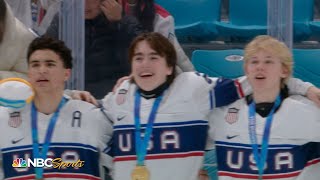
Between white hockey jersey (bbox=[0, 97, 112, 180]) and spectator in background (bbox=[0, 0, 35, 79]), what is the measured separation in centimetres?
29

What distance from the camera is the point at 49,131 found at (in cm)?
306

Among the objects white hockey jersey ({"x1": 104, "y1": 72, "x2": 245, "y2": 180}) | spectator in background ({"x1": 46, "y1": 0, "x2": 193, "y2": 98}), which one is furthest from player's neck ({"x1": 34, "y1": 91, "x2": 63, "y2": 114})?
spectator in background ({"x1": 46, "y1": 0, "x2": 193, "y2": 98})

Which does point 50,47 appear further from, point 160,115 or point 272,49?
point 272,49

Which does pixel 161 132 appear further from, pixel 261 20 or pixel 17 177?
pixel 261 20

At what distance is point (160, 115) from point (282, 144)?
0.49 m

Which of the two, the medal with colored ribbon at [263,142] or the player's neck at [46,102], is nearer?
the medal with colored ribbon at [263,142]

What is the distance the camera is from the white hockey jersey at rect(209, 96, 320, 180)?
2.96m

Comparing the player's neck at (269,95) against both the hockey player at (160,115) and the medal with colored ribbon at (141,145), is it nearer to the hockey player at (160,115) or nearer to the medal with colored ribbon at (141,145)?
the hockey player at (160,115)

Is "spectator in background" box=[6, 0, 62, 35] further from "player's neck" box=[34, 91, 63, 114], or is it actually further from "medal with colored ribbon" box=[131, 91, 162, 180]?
"medal with colored ribbon" box=[131, 91, 162, 180]

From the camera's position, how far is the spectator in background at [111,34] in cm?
368

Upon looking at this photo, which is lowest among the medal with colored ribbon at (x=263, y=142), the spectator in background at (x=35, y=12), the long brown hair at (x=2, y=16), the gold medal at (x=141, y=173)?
the gold medal at (x=141, y=173)

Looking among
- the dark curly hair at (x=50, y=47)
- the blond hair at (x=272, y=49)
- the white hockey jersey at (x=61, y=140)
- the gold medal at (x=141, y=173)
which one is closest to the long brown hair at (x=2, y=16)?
the dark curly hair at (x=50, y=47)

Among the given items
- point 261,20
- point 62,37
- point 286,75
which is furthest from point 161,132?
point 261,20

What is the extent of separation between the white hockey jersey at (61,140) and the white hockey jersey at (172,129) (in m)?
0.09
